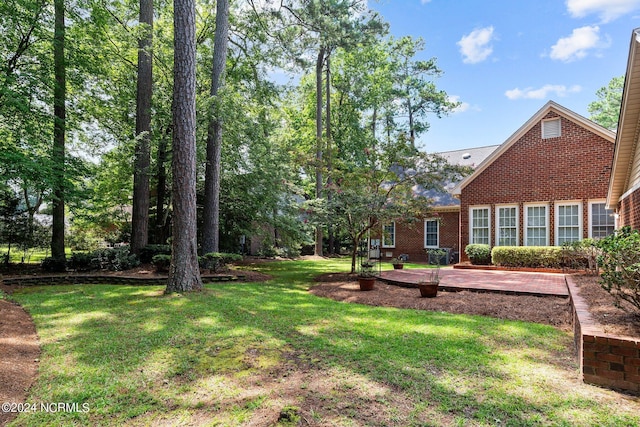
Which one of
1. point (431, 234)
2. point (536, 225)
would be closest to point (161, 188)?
point (431, 234)

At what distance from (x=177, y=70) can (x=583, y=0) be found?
1386 centimetres

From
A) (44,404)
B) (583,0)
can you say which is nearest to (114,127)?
(44,404)

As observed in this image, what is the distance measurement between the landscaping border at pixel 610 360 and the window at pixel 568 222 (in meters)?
11.7

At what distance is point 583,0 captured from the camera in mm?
12180

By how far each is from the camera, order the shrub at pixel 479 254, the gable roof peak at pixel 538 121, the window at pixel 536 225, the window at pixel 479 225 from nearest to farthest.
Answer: the gable roof peak at pixel 538 121 < the window at pixel 536 225 < the shrub at pixel 479 254 < the window at pixel 479 225

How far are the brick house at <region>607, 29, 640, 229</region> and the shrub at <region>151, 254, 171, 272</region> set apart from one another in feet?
38.0

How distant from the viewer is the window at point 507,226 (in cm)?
1428

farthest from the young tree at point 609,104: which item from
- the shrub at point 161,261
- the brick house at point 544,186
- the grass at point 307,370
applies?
the shrub at point 161,261

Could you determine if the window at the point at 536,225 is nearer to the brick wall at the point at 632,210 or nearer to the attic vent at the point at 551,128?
the attic vent at the point at 551,128

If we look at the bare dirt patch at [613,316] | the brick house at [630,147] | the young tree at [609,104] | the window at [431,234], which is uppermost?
the young tree at [609,104]

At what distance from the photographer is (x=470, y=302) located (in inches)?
287

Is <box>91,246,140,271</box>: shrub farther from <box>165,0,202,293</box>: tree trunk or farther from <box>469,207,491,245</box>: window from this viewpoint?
<box>469,207,491,245</box>: window

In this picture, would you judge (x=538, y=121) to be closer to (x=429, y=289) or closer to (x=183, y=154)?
(x=429, y=289)

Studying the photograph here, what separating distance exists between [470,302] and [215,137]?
9.58 meters
